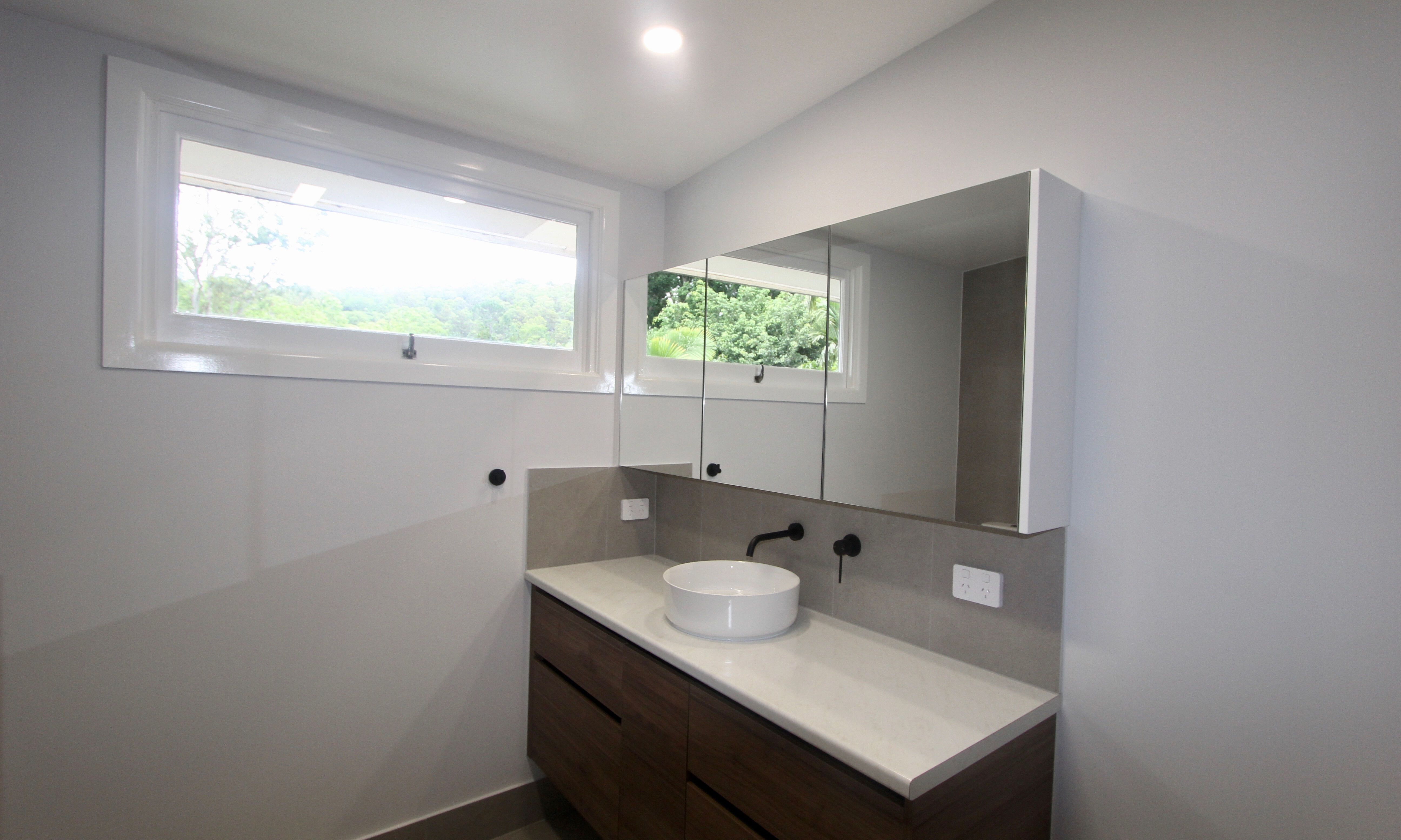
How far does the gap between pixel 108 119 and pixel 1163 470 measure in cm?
263

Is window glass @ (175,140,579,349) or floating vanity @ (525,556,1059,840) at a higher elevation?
window glass @ (175,140,579,349)

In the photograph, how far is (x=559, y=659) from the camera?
2.10 metres

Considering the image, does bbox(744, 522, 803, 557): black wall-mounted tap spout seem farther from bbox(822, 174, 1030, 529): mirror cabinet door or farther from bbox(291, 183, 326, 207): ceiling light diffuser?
bbox(291, 183, 326, 207): ceiling light diffuser

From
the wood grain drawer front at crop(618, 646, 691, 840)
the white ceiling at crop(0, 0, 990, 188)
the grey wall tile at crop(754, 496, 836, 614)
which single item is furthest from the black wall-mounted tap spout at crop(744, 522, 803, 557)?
the white ceiling at crop(0, 0, 990, 188)

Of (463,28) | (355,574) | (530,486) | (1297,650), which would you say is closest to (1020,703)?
(1297,650)

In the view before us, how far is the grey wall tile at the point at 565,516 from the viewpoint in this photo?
231 centimetres

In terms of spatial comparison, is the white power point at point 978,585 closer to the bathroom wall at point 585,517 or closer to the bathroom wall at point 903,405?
the bathroom wall at point 903,405

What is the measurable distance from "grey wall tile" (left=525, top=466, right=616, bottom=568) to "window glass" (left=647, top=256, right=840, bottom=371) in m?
0.56

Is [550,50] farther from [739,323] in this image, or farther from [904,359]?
[904,359]

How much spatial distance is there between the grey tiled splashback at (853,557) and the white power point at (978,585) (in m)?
0.01

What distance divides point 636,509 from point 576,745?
35.5 inches

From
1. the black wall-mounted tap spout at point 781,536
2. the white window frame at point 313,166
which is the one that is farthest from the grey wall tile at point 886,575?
the white window frame at point 313,166

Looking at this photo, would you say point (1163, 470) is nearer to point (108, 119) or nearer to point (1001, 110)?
point (1001, 110)

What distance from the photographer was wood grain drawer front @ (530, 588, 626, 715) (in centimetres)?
180
